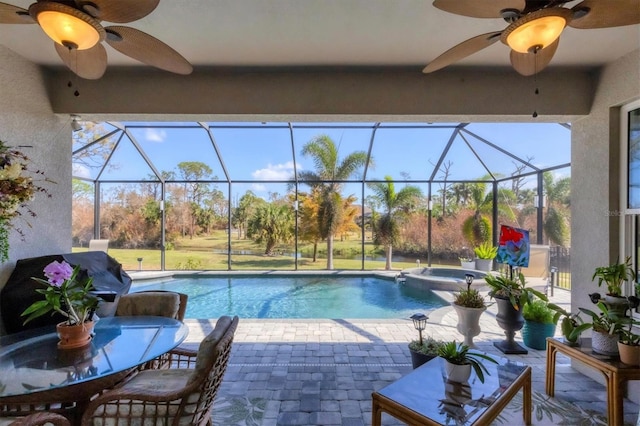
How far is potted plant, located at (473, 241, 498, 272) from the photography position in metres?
8.35

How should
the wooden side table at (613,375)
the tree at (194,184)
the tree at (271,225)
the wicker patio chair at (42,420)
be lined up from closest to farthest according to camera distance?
the wicker patio chair at (42,420)
the wooden side table at (613,375)
the tree at (194,184)
the tree at (271,225)

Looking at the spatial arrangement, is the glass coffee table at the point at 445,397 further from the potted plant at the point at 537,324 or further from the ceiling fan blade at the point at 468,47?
the ceiling fan blade at the point at 468,47

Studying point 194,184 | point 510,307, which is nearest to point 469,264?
point 510,307

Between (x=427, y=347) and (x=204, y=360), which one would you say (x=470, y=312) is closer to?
(x=427, y=347)

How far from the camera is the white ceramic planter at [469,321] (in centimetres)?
352

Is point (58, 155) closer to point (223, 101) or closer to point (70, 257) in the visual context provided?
point (70, 257)

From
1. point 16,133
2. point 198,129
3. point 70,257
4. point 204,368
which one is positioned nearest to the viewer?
point 204,368

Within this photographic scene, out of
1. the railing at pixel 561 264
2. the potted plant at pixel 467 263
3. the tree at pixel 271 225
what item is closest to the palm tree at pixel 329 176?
the tree at pixel 271 225

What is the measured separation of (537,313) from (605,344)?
1514 millimetres

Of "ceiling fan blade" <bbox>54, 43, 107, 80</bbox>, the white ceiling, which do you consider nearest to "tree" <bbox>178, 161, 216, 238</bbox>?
the white ceiling

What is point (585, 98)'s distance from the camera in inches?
119

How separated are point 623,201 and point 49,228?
568cm

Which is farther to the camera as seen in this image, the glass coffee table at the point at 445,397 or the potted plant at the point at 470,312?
the potted plant at the point at 470,312

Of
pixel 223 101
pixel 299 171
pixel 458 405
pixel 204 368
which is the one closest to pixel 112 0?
pixel 223 101
